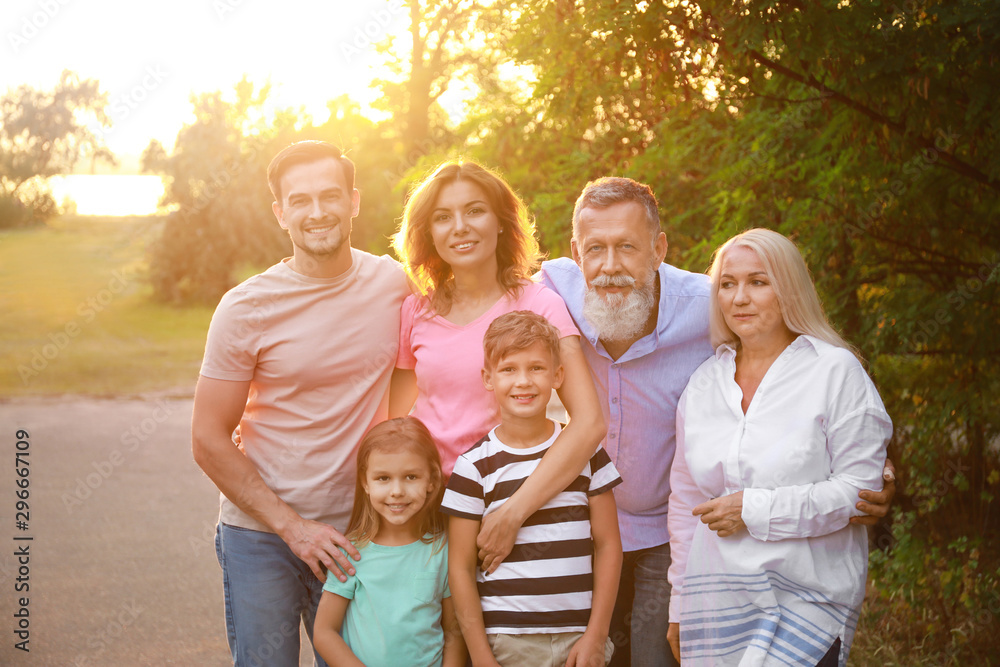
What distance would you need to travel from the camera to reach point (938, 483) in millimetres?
5324

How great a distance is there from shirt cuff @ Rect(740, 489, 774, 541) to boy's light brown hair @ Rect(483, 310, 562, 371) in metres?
Answer: 0.73

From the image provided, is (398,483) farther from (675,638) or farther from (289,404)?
(675,638)

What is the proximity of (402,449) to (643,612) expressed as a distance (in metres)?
1.08

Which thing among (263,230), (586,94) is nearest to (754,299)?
(586,94)

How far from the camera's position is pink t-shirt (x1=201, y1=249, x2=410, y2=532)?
9.66 ft

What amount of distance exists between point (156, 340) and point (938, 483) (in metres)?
19.6

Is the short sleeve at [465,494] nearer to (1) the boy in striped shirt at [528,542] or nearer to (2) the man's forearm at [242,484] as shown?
(1) the boy in striped shirt at [528,542]

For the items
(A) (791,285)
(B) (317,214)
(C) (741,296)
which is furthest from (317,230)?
(A) (791,285)

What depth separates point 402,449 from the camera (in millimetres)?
2816

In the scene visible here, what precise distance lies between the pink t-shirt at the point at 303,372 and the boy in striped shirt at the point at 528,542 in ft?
1.68

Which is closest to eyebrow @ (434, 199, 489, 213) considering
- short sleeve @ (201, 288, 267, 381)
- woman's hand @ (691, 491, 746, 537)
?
short sleeve @ (201, 288, 267, 381)

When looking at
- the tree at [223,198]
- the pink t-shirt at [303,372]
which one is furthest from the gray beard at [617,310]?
the tree at [223,198]

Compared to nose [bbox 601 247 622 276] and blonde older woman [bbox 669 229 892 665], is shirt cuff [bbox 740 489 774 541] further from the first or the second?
nose [bbox 601 247 622 276]

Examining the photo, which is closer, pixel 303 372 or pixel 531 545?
pixel 531 545
